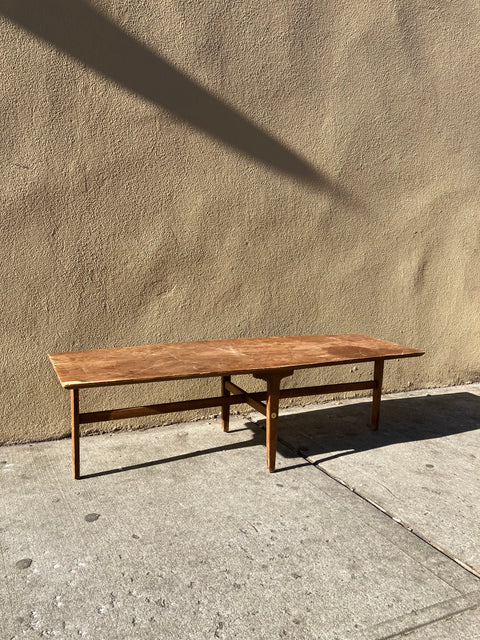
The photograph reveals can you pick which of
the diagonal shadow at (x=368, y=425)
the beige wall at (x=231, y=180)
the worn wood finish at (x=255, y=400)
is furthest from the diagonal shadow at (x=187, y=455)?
the beige wall at (x=231, y=180)

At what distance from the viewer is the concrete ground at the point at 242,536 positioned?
211 centimetres

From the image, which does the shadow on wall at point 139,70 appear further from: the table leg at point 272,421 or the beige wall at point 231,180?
the table leg at point 272,421

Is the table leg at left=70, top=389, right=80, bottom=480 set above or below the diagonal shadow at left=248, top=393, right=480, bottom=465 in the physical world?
above

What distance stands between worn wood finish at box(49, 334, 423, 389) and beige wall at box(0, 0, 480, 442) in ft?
1.22

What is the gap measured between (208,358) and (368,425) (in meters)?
1.40

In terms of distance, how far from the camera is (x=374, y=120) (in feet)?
15.1

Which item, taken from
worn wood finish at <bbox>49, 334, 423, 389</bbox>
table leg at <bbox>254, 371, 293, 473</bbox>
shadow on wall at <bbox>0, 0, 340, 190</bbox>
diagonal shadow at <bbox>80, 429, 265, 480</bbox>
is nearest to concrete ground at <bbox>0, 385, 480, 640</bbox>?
diagonal shadow at <bbox>80, 429, 265, 480</bbox>

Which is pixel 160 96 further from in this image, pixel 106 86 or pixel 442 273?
pixel 442 273

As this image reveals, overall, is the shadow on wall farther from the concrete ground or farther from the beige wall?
the concrete ground

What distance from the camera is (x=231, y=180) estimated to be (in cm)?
411

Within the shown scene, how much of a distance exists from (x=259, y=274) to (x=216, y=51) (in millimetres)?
1463

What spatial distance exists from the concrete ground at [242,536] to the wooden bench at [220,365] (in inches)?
11.2

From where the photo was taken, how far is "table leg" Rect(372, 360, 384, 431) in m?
3.90

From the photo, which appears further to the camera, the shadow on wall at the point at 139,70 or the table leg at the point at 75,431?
the shadow on wall at the point at 139,70
